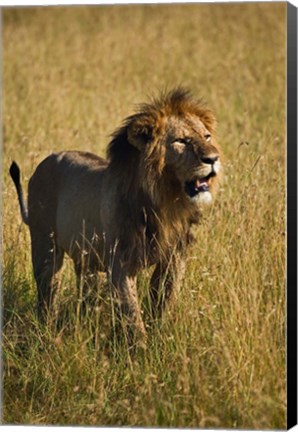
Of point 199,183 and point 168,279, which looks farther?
point 168,279

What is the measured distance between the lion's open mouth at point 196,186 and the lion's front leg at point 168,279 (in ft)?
1.10

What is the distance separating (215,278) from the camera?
17.2 ft

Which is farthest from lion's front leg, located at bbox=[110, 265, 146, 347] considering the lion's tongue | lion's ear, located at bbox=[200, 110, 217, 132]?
lion's ear, located at bbox=[200, 110, 217, 132]

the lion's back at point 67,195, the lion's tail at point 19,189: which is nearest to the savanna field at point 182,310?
the lion's tail at point 19,189

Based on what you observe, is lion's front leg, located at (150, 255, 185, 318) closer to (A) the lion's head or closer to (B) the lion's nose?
(A) the lion's head

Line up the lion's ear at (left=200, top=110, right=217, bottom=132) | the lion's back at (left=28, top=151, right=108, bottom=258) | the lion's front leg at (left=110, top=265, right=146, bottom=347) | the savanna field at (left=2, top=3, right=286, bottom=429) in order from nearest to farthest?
1. the savanna field at (left=2, top=3, right=286, bottom=429)
2. the lion's front leg at (left=110, top=265, right=146, bottom=347)
3. the lion's ear at (left=200, top=110, right=217, bottom=132)
4. the lion's back at (left=28, top=151, right=108, bottom=258)

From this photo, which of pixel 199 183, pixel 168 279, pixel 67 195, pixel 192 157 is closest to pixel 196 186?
pixel 199 183

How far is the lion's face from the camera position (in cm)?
489

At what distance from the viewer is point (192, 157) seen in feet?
16.2

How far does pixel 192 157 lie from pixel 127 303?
69 centimetres

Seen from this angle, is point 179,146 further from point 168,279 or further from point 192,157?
point 168,279

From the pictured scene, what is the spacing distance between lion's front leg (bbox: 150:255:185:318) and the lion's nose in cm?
52

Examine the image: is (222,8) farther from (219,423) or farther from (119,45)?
(219,423)

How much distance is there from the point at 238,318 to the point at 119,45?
5097 millimetres
